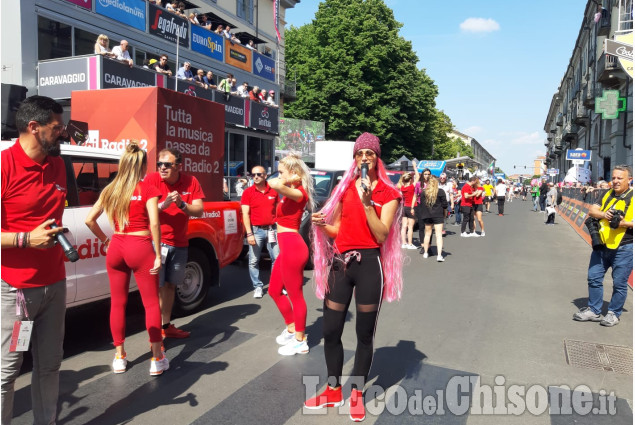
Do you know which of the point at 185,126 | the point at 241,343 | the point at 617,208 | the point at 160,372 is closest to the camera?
the point at 160,372

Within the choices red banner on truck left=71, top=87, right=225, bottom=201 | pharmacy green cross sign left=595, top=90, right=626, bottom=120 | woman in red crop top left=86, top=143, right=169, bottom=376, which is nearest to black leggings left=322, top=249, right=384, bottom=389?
woman in red crop top left=86, top=143, right=169, bottom=376

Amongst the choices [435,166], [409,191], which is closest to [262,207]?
[409,191]

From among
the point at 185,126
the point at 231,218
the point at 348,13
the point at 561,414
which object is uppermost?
the point at 348,13

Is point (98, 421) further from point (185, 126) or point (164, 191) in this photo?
point (185, 126)

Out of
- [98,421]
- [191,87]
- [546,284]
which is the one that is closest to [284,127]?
[191,87]

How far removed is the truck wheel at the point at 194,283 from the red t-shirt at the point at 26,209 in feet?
10.2

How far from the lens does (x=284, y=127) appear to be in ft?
100

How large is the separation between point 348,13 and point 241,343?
109 ft

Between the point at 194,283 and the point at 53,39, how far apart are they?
12.3 metres

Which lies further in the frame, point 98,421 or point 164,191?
point 164,191

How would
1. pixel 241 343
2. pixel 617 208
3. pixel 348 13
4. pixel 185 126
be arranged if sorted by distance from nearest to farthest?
pixel 241 343, pixel 617 208, pixel 185 126, pixel 348 13

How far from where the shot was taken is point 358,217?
11.2ft

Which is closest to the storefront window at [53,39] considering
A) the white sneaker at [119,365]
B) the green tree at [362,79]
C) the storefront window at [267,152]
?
the storefront window at [267,152]

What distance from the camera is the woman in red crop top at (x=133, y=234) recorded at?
396 cm
